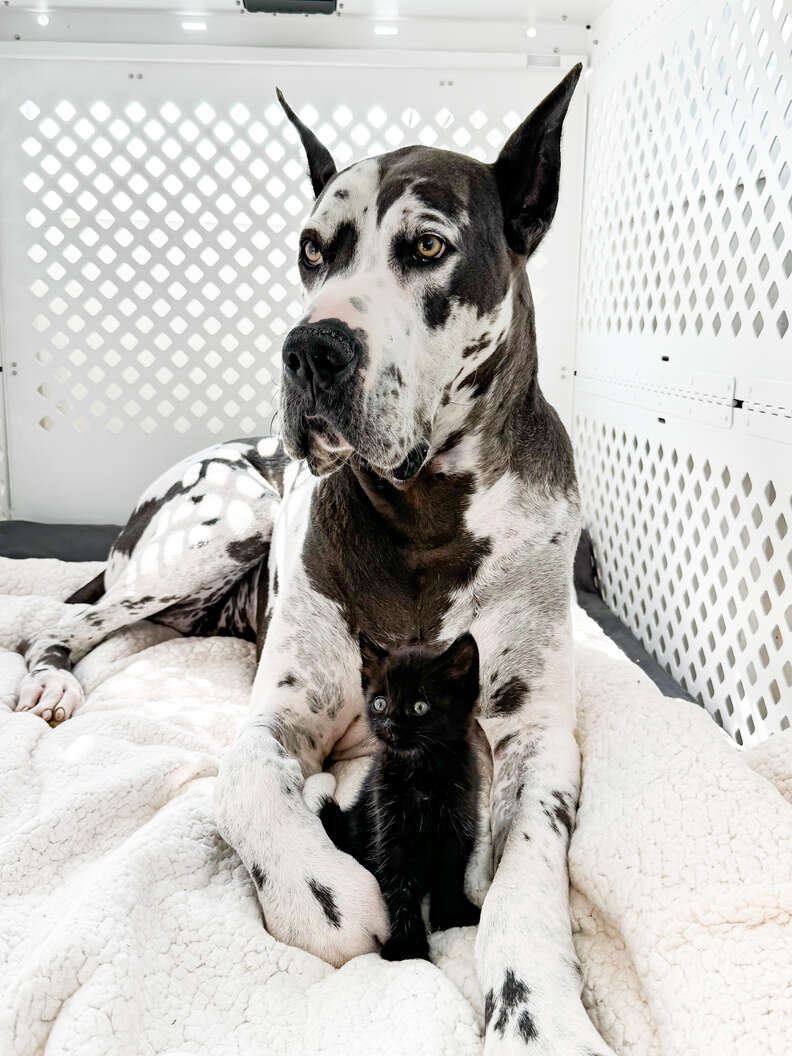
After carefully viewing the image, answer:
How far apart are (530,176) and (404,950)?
141cm

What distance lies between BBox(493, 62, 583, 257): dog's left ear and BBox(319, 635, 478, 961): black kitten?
81 centimetres

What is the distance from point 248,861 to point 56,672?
1.17m

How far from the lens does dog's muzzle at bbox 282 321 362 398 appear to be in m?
1.48

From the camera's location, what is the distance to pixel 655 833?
1.44 m

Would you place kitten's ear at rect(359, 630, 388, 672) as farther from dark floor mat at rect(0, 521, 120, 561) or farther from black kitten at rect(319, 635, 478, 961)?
dark floor mat at rect(0, 521, 120, 561)

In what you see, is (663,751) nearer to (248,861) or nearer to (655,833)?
(655,833)

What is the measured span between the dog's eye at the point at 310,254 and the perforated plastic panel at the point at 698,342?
1016mm

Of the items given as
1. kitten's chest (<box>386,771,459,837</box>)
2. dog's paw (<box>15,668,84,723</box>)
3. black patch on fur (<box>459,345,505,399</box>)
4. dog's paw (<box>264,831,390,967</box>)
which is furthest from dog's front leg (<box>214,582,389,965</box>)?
dog's paw (<box>15,668,84,723</box>)

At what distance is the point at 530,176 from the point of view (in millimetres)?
1813

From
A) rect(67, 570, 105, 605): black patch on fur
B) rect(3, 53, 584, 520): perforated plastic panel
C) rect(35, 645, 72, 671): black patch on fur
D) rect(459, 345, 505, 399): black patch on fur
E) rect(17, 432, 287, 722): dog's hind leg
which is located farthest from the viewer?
rect(3, 53, 584, 520): perforated plastic panel

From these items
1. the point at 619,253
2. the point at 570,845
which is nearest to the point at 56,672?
the point at 570,845

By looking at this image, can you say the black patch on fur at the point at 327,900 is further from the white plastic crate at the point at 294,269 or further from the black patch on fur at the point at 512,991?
the white plastic crate at the point at 294,269

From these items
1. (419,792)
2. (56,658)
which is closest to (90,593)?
(56,658)

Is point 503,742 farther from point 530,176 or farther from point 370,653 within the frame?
point 530,176
